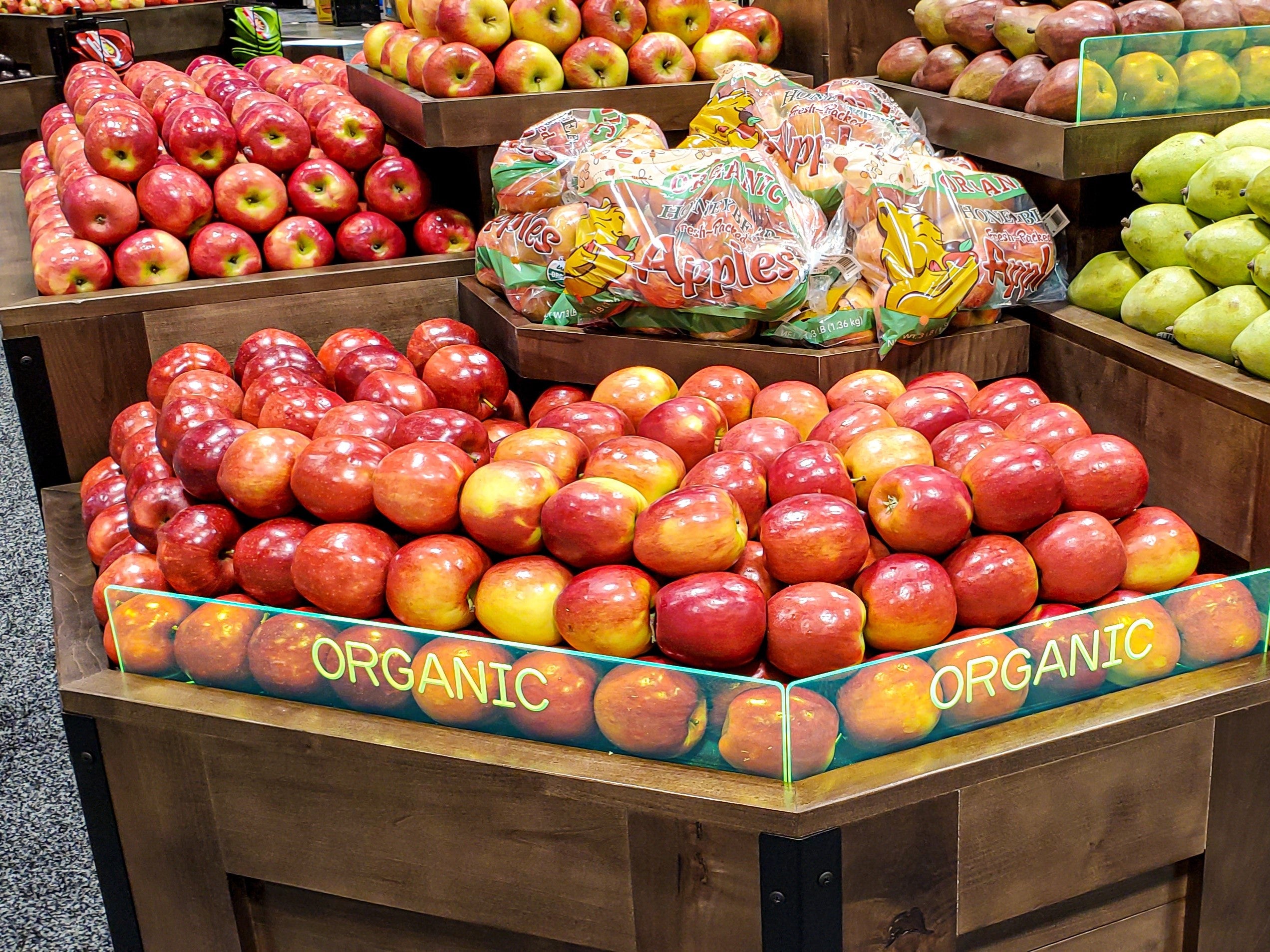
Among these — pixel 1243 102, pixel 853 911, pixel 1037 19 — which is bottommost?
pixel 853 911

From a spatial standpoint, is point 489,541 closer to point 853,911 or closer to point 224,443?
point 224,443

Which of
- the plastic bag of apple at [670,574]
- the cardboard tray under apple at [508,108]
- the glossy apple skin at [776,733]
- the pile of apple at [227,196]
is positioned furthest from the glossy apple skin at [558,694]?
the pile of apple at [227,196]

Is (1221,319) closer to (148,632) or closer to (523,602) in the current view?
(523,602)

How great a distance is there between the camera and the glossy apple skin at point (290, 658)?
4.39 ft

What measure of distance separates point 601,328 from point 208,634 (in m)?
0.95

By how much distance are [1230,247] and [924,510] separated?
802 mm

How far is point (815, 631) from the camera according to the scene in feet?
4.10

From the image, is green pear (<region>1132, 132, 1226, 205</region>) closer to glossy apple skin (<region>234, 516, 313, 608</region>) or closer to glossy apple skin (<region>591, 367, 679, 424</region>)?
glossy apple skin (<region>591, 367, 679, 424</region>)

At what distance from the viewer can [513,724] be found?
129 cm

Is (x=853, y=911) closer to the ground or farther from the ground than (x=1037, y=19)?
closer to the ground

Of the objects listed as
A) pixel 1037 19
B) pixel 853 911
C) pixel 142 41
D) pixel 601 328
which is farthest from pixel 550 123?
pixel 142 41

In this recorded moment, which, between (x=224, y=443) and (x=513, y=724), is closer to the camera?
(x=513, y=724)

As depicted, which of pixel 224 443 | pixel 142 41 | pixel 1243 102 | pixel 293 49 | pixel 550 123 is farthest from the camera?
pixel 142 41

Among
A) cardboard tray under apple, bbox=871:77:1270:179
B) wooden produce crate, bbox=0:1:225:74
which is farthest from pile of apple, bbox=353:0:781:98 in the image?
wooden produce crate, bbox=0:1:225:74
